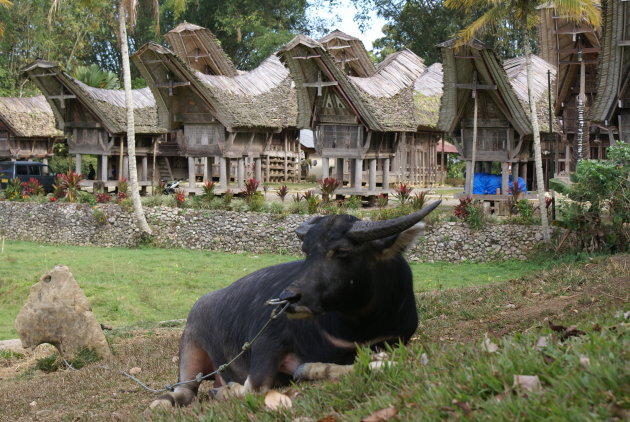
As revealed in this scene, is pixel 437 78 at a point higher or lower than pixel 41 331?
higher

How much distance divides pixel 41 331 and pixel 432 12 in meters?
36.4

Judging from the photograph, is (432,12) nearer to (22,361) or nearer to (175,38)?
(175,38)

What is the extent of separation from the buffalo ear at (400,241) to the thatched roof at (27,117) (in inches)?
1531

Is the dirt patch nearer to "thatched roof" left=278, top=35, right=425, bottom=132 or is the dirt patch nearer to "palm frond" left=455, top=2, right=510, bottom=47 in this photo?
"palm frond" left=455, top=2, right=510, bottom=47

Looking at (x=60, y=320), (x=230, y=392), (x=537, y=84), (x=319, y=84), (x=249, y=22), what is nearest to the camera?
(x=230, y=392)

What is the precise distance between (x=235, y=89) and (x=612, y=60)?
14.5 metres

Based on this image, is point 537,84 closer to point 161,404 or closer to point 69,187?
point 69,187

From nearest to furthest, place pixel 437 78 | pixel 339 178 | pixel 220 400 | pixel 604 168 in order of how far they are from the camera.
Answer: pixel 220 400 < pixel 604 168 < pixel 339 178 < pixel 437 78

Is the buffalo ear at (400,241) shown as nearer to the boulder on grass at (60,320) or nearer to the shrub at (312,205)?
the boulder on grass at (60,320)

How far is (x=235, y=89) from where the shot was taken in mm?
29906

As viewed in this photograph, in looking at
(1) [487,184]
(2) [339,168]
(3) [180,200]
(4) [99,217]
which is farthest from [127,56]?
(1) [487,184]

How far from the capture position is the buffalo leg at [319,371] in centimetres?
510

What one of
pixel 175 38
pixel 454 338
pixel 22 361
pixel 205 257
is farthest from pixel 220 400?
pixel 175 38

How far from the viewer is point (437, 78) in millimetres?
32625
